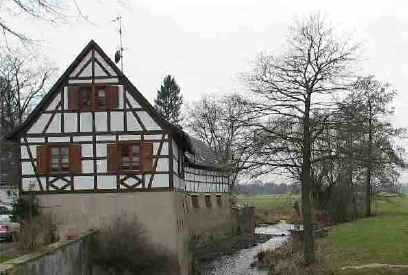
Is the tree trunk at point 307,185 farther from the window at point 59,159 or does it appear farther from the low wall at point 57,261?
the window at point 59,159

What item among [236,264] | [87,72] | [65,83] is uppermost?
[87,72]

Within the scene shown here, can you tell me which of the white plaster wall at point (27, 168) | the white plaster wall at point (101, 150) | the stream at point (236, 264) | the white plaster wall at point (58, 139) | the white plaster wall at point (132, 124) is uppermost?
the white plaster wall at point (132, 124)

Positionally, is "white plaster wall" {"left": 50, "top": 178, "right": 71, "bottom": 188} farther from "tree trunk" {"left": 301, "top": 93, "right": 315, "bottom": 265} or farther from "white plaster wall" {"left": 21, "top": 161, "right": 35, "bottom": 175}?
→ "tree trunk" {"left": 301, "top": 93, "right": 315, "bottom": 265}

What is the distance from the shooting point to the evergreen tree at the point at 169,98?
71125 millimetres

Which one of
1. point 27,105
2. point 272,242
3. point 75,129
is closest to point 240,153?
point 75,129

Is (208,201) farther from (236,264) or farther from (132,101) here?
(132,101)

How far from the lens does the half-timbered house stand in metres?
22.2

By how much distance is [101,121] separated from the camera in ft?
74.2

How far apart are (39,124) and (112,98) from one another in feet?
10.2

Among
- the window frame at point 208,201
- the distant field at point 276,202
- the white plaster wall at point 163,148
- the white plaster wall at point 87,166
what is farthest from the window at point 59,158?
the window frame at point 208,201

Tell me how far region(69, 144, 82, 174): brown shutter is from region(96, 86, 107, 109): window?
1.83m

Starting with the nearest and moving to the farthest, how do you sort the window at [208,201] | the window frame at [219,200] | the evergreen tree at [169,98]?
the window at [208,201] → the window frame at [219,200] → the evergreen tree at [169,98]

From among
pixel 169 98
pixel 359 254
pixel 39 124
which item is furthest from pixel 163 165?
pixel 169 98

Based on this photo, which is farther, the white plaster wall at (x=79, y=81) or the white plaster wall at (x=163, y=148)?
the white plaster wall at (x=79, y=81)
